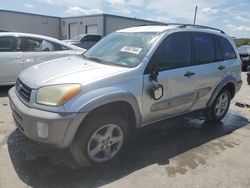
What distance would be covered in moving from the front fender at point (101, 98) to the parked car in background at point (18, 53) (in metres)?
4.16

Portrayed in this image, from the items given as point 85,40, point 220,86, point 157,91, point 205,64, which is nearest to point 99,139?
point 157,91

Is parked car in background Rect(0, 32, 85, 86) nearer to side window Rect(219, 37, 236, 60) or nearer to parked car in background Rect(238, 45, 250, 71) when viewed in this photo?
side window Rect(219, 37, 236, 60)

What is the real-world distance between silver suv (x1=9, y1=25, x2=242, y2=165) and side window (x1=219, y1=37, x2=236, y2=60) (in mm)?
122

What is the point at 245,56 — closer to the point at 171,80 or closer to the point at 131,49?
the point at 171,80

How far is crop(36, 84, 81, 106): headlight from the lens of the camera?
10.1 ft

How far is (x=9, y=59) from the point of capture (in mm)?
6652

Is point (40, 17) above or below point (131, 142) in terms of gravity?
above

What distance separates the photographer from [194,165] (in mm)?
3795

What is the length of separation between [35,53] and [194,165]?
489 centimetres

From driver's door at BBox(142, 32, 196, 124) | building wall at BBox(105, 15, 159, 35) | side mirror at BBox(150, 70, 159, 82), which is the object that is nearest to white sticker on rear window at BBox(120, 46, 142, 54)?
driver's door at BBox(142, 32, 196, 124)

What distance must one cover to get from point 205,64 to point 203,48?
291mm

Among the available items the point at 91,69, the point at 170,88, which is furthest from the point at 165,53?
the point at 91,69

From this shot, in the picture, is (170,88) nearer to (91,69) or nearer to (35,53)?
(91,69)

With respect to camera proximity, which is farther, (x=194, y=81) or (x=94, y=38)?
(x=94, y=38)
